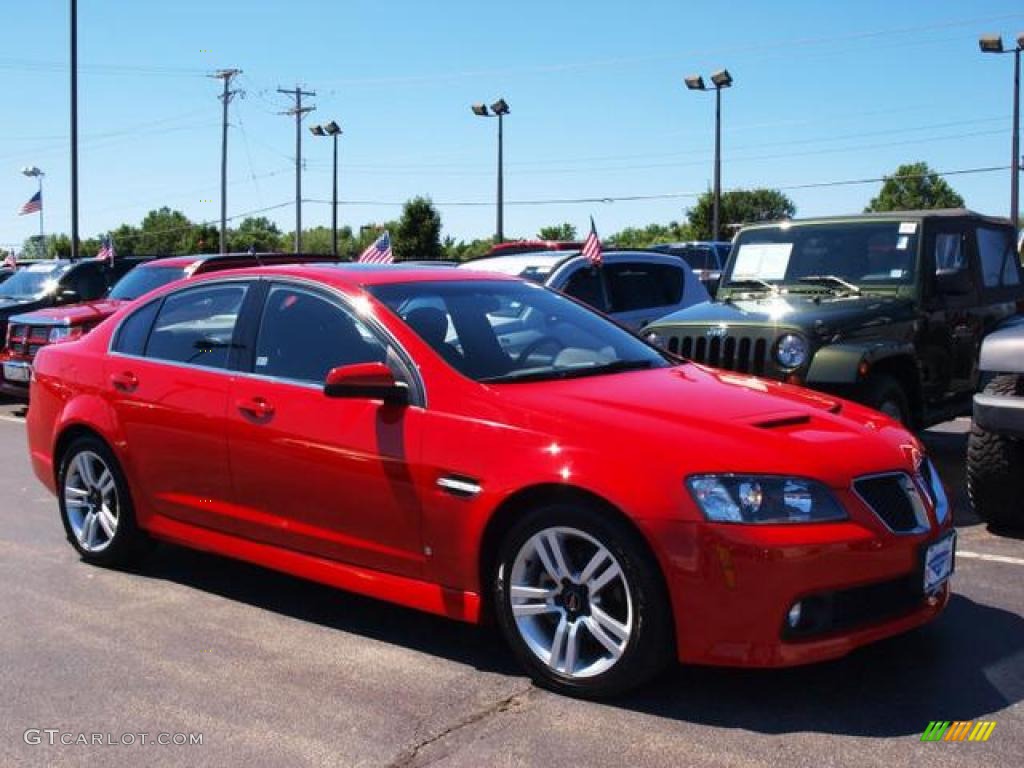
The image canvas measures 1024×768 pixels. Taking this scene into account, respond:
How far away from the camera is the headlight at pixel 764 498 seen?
373 cm

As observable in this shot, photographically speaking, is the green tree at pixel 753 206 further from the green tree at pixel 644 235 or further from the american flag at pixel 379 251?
the american flag at pixel 379 251

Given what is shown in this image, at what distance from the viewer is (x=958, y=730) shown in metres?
3.67

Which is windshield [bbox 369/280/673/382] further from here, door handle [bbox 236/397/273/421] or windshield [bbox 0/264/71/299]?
windshield [bbox 0/264/71/299]

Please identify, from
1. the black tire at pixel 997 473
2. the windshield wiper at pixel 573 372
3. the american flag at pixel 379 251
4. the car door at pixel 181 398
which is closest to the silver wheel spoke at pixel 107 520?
the car door at pixel 181 398

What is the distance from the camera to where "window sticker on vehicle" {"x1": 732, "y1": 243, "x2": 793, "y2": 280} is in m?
8.87

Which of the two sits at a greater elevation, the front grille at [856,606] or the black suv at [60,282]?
the black suv at [60,282]

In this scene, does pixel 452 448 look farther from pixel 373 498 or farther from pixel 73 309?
pixel 73 309

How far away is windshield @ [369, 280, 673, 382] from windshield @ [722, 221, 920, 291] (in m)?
3.63

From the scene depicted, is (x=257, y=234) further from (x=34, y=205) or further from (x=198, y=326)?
(x=198, y=326)

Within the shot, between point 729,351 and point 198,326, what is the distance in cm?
388

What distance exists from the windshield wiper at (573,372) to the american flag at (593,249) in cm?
560

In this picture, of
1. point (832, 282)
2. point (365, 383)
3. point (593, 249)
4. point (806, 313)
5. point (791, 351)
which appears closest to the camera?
point (365, 383)

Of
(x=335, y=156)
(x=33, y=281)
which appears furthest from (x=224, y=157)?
(x=33, y=281)

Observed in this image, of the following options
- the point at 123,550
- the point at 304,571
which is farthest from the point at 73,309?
the point at 304,571
